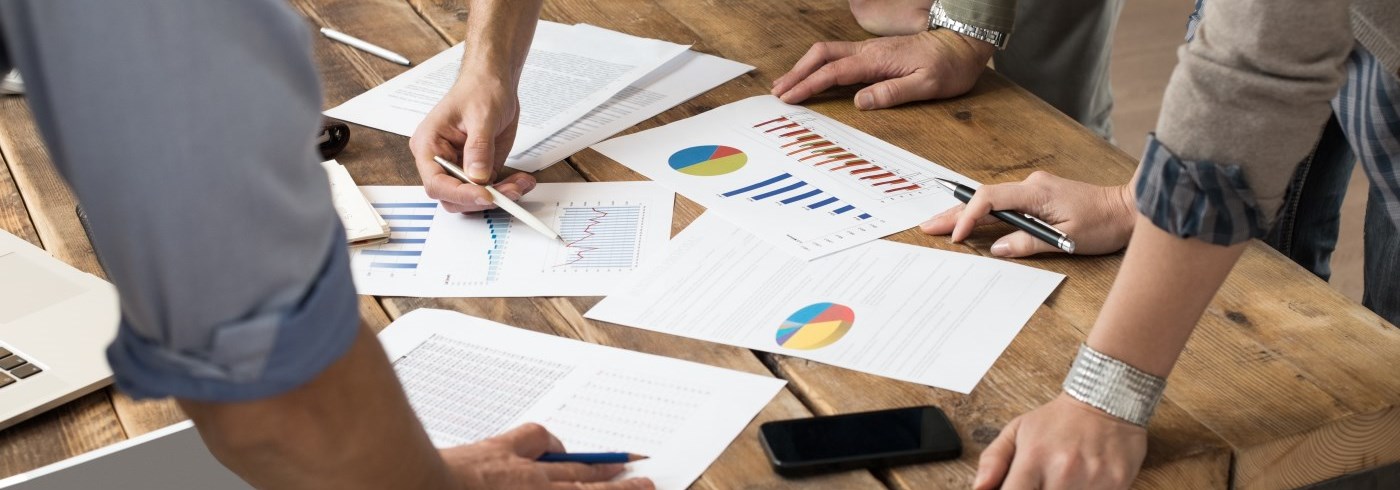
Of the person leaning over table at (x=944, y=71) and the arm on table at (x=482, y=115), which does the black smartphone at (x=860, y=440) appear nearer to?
the arm on table at (x=482, y=115)

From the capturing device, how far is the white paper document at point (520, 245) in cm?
119

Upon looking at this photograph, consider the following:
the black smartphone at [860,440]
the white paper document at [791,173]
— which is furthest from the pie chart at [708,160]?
the black smartphone at [860,440]

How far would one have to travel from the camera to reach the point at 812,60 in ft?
5.19

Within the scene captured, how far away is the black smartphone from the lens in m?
0.92

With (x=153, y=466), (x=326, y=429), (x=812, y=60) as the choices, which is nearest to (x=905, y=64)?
(x=812, y=60)

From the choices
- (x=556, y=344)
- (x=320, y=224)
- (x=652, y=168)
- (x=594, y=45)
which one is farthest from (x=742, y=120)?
(x=320, y=224)

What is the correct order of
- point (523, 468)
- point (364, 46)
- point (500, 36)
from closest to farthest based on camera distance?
point (523, 468)
point (500, 36)
point (364, 46)

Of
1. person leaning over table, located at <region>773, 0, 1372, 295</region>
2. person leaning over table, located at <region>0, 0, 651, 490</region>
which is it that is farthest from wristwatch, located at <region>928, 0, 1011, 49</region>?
person leaning over table, located at <region>0, 0, 651, 490</region>

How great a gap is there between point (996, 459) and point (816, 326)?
237 mm

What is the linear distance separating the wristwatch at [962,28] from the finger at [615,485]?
95cm

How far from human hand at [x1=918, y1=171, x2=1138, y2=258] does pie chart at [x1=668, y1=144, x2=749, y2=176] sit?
0.25m

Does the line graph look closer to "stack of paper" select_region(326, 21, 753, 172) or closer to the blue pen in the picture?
Result: "stack of paper" select_region(326, 21, 753, 172)

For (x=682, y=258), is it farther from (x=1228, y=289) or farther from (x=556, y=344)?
(x=1228, y=289)

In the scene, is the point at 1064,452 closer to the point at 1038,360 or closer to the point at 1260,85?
the point at 1038,360
